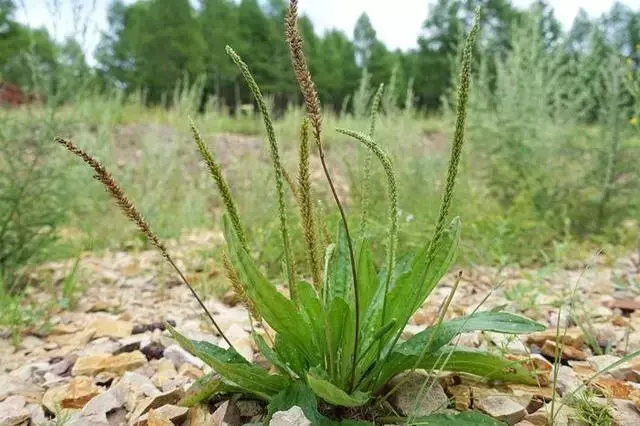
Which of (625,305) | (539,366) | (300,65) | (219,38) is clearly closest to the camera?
(300,65)

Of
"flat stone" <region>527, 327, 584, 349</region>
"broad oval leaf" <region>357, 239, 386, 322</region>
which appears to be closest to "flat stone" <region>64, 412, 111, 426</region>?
"broad oval leaf" <region>357, 239, 386, 322</region>

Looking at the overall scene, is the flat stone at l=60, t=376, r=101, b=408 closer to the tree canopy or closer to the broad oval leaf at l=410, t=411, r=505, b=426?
the broad oval leaf at l=410, t=411, r=505, b=426

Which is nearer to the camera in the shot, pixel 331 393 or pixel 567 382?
pixel 331 393

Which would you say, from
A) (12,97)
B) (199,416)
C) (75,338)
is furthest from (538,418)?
(12,97)

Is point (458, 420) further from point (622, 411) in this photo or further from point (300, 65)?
point (300, 65)

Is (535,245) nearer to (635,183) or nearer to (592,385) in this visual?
(635,183)
